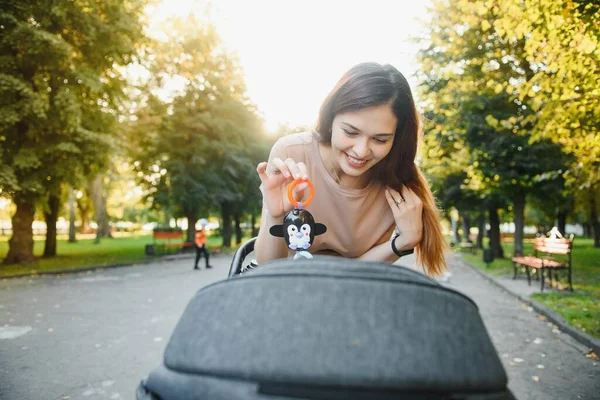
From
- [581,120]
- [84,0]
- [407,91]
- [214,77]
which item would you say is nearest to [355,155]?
[407,91]

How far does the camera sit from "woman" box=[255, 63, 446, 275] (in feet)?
7.59

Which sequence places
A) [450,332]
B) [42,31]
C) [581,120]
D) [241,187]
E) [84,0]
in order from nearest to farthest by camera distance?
[450,332], [581,120], [42,31], [84,0], [241,187]

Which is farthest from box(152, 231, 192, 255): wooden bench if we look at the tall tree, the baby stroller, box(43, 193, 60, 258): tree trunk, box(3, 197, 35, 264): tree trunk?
the baby stroller

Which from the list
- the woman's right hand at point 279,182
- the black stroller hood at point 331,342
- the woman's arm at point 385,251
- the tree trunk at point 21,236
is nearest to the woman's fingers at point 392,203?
the woman's arm at point 385,251

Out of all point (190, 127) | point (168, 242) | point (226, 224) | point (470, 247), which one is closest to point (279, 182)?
point (168, 242)

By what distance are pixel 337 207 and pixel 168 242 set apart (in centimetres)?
2593

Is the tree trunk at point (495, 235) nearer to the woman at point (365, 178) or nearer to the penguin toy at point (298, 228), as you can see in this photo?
the woman at point (365, 178)

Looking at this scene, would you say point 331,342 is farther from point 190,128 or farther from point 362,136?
point 190,128

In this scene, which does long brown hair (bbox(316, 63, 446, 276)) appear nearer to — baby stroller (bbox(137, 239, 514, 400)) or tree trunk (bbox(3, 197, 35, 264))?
baby stroller (bbox(137, 239, 514, 400))

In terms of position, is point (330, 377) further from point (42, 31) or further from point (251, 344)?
point (42, 31)

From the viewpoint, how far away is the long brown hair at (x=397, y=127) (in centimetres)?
232

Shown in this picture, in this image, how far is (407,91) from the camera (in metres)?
2.42

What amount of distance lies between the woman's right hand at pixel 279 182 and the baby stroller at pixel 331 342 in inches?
30.8

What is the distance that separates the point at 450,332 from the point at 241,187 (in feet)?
103
